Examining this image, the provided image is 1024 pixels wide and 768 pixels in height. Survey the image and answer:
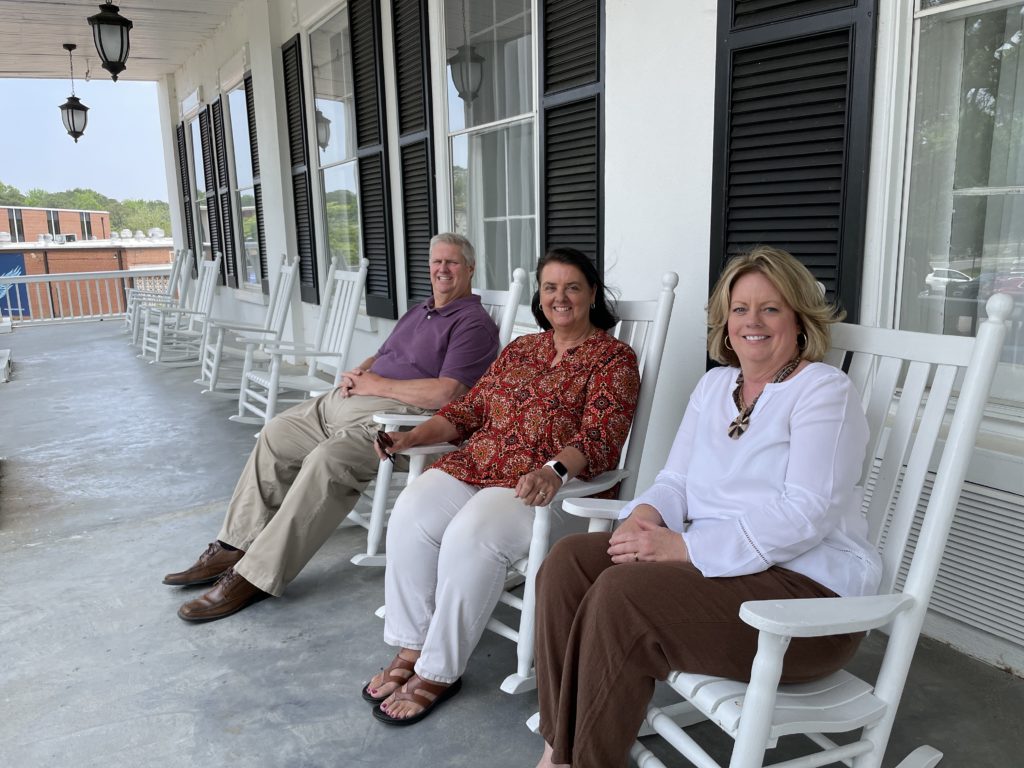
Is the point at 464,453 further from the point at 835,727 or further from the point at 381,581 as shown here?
the point at 835,727

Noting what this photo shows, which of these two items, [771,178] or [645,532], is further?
[771,178]

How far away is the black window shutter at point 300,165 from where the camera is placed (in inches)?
233

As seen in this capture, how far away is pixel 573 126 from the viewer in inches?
119

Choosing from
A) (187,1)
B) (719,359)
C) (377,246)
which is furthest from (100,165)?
(719,359)

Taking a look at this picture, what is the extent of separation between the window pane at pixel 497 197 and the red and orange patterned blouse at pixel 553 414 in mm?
1565

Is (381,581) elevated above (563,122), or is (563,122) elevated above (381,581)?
(563,122)

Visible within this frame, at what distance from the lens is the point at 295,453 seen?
103 inches

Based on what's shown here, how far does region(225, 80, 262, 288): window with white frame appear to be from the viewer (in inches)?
299

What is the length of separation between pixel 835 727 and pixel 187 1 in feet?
25.7

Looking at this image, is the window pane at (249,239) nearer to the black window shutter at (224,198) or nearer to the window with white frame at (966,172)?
the black window shutter at (224,198)

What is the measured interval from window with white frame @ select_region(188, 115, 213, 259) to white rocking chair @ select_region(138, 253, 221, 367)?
1.68 metres

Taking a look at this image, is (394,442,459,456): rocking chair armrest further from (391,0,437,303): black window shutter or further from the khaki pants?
(391,0,437,303): black window shutter

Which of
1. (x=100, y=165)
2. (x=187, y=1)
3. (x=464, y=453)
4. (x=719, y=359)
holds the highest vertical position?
(x=100, y=165)

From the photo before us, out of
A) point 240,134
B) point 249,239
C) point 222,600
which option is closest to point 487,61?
point 222,600
